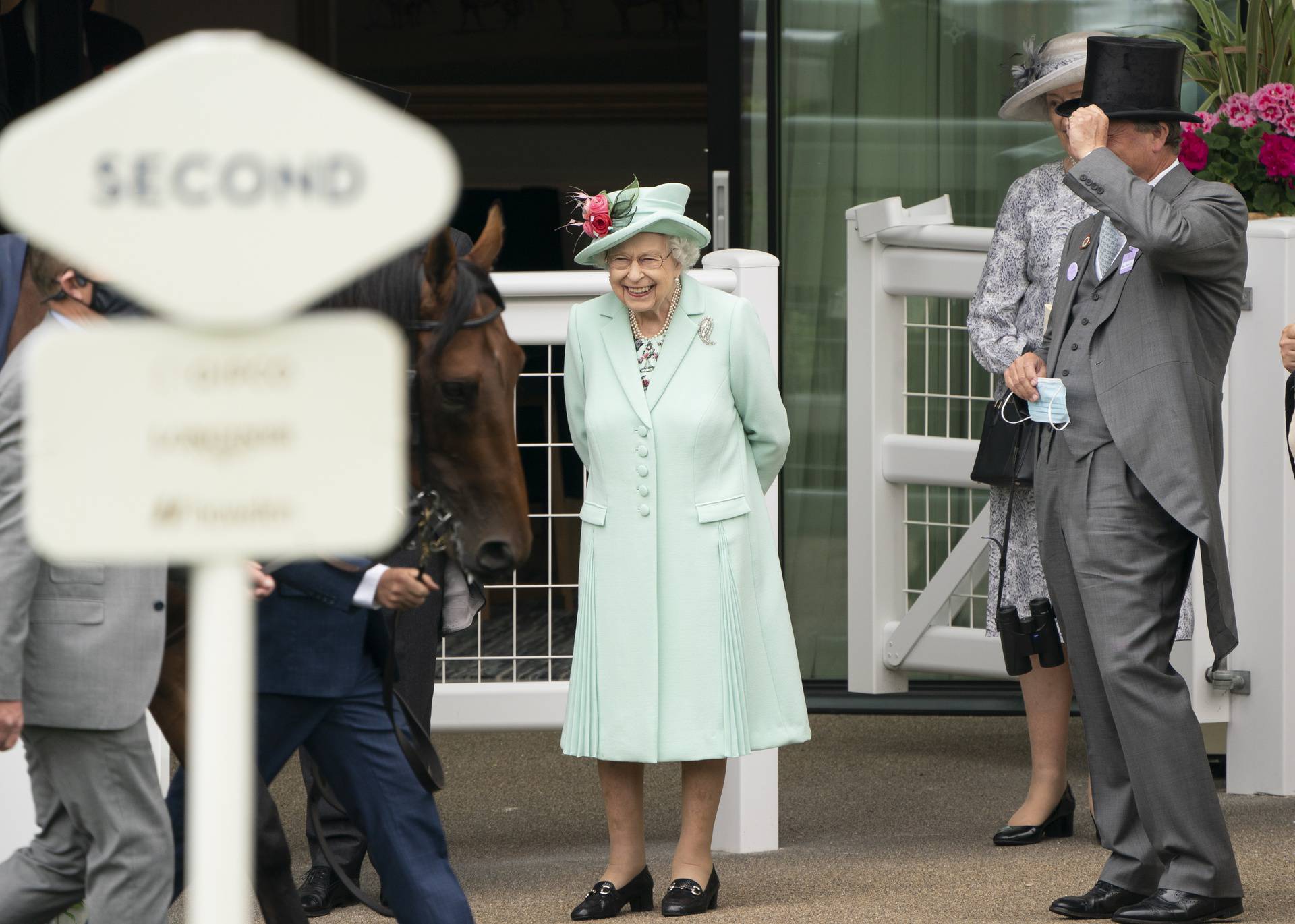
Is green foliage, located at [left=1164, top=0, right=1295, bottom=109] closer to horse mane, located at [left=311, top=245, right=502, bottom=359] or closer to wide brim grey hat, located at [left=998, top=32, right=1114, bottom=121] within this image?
wide brim grey hat, located at [left=998, top=32, right=1114, bottom=121]

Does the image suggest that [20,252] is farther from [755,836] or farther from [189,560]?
[755,836]

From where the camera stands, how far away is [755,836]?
4.84m

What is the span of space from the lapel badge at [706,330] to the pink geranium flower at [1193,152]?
5.20 feet

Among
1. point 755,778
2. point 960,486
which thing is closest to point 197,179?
point 755,778

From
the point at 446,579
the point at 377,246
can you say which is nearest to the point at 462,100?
the point at 446,579

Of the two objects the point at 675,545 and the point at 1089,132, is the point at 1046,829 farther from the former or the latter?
the point at 1089,132

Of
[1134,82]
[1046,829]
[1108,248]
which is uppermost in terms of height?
[1134,82]

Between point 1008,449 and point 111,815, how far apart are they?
8.54ft

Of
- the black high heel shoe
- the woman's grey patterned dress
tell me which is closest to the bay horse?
→ the woman's grey patterned dress

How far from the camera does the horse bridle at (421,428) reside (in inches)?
108

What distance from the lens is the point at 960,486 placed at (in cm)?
591

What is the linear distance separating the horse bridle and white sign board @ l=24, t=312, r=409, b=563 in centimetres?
144

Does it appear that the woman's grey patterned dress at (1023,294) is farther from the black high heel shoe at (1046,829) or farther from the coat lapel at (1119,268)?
the coat lapel at (1119,268)

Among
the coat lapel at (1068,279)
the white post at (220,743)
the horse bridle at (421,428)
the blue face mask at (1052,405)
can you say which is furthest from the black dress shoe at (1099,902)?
the white post at (220,743)
